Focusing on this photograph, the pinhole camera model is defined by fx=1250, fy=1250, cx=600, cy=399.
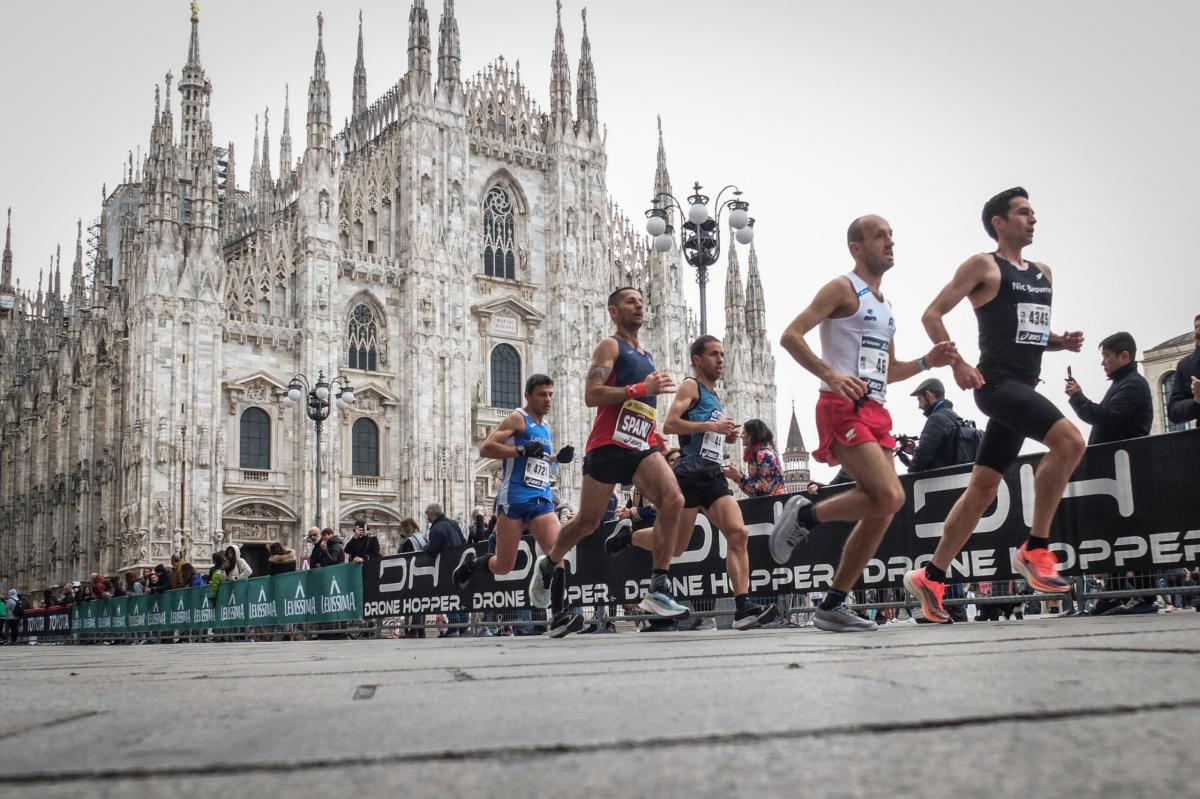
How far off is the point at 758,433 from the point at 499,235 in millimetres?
31926

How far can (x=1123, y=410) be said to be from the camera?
290 inches

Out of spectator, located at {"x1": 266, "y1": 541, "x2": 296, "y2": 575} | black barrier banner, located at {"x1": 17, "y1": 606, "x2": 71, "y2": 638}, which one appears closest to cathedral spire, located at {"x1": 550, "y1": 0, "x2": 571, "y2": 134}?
black barrier banner, located at {"x1": 17, "y1": 606, "x2": 71, "y2": 638}

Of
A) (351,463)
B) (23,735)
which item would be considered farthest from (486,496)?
(23,735)

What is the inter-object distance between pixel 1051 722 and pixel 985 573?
5917 mm

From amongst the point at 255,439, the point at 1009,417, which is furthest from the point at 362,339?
the point at 1009,417

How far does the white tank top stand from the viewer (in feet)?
19.2

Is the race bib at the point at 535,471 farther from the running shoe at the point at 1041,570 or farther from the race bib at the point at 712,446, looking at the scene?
the running shoe at the point at 1041,570

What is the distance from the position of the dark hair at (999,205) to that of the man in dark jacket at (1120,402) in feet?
6.14

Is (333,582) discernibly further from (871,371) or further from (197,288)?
(197,288)

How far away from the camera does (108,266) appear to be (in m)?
47.8

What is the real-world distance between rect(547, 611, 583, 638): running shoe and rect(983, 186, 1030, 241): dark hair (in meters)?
3.48

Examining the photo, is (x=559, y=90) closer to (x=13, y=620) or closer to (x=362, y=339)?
(x=362, y=339)

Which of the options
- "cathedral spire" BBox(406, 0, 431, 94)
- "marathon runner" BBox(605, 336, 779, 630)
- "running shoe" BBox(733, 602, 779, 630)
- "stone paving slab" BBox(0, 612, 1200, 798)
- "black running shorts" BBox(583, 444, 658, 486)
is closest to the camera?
"stone paving slab" BBox(0, 612, 1200, 798)

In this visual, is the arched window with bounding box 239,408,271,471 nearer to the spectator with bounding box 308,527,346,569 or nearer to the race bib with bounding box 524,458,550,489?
the spectator with bounding box 308,527,346,569
